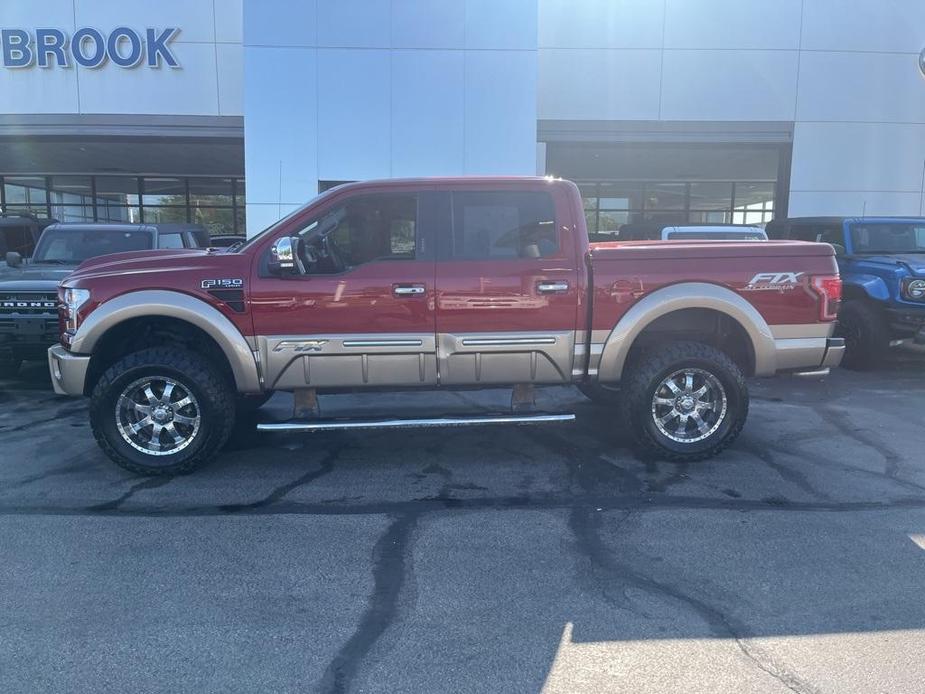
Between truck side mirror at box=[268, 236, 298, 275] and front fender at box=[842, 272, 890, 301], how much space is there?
7.48 metres

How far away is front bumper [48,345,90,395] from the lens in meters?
5.33

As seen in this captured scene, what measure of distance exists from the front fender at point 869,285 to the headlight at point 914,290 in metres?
0.21

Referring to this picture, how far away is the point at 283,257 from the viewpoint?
17.0 feet

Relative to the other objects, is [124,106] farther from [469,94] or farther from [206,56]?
[469,94]

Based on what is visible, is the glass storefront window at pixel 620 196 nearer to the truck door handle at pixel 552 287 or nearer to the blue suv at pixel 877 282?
the blue suv at pixel 877 282

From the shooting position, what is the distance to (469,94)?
13.4 m

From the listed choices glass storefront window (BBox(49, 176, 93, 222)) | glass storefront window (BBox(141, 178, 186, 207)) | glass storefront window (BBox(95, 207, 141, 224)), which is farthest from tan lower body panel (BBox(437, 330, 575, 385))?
glass storefront window (BBox(49, 176, 93, 222))

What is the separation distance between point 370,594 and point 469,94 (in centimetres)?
1140

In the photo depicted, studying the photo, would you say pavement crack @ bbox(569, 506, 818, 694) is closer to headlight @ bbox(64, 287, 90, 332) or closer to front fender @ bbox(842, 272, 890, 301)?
headlight @ bbox(64, 287, 90, 332)

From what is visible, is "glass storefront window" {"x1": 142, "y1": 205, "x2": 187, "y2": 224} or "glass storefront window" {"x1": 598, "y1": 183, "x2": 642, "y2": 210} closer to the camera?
"glass storefront window" {"x1": 598, "y1": 183, "x2": 642, "y2": 210}

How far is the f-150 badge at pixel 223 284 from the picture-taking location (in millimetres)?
5273

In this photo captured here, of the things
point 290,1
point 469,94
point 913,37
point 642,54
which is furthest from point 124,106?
point 913,37

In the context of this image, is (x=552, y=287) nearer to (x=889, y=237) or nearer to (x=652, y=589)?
(x=652, y=589)

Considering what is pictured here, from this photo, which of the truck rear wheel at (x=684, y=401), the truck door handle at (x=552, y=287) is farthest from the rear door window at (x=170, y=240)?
the truck rear wheel at (x=684, y=401)
